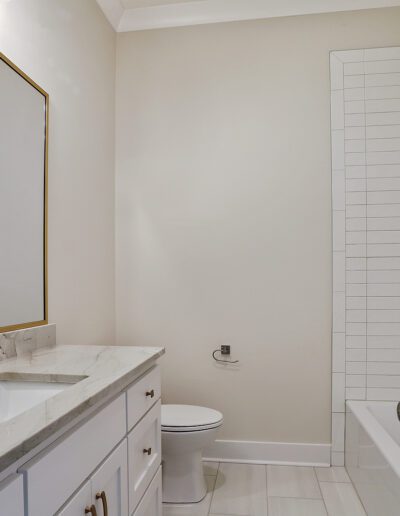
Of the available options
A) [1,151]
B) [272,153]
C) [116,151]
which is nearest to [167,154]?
[116,151]

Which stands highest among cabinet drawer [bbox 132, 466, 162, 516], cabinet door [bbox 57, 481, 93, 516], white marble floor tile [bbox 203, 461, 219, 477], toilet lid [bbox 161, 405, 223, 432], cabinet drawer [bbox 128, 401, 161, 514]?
cabinet door [bbox 57, 481, 93, 516]

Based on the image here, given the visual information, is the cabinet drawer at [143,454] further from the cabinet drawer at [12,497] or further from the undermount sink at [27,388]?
the cabinet drawer at [12,497]

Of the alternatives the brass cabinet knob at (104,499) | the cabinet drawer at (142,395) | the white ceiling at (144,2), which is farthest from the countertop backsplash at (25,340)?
the white ceiling at (144,2)

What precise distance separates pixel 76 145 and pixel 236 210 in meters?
1.02

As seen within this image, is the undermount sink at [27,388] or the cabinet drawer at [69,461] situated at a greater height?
the undermount sink at [27,388]

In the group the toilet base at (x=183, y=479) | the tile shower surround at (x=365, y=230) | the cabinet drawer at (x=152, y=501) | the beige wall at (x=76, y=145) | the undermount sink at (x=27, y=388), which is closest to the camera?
the undermount sink at (x=27, y=388)

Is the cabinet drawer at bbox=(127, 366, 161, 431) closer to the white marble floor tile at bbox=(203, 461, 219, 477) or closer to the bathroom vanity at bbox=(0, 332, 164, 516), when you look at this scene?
the bathroom vanity at bbox=(0, 332, 164, 516)

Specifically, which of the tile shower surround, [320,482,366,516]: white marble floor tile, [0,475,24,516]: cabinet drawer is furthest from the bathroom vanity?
the tile shower surround

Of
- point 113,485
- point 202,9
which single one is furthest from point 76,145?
point 113,485

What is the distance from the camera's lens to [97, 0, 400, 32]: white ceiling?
2.69 meters

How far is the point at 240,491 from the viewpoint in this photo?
2346 millimetres

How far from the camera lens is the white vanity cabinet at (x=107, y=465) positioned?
922 mm

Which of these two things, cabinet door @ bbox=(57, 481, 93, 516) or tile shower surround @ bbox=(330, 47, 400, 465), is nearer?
cabinet door @ bbox=(57, 481, 93, 516)

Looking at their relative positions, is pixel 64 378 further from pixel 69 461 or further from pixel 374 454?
pixel 374 454
